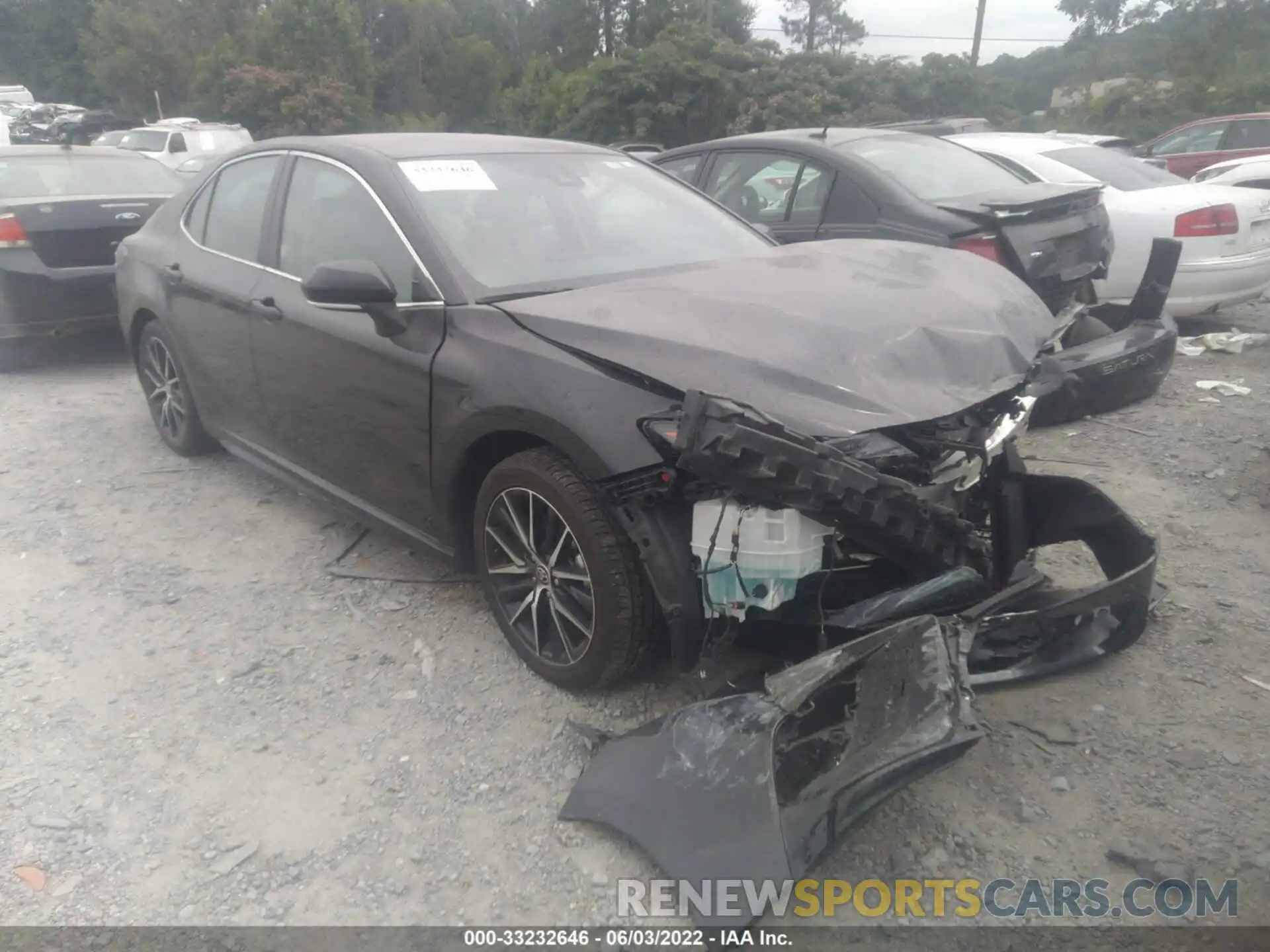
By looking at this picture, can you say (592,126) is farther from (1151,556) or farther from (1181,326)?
(1151,556)

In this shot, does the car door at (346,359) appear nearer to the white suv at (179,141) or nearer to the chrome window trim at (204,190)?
the chrome window trim at (204,190)

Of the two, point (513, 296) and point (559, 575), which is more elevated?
point (513, 296)

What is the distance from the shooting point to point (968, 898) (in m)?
2.41

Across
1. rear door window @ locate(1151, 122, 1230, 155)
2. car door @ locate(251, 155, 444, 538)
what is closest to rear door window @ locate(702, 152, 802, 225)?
car door @ locate(251, 155, 444, 538)

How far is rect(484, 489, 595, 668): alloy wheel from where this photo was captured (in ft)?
→ 10.0

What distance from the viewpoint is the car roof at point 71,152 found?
24.2 feet

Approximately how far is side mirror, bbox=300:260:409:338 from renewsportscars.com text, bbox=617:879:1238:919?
1935 mm

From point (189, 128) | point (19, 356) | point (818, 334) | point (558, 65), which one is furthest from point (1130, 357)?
point (558, 65)

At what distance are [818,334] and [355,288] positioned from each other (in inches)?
58.0

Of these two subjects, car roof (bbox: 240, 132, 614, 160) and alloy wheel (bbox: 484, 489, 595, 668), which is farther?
car roof (bbox: 240, 132, 614, 160)

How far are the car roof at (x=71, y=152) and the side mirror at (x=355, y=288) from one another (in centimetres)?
563

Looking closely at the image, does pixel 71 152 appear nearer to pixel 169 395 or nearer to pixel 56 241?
pixel 56 241

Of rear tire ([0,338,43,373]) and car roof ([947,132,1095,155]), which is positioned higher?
car roof ([947,132,1095,155])

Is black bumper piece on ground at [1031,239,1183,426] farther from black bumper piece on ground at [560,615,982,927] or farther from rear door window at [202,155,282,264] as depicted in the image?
rear door window at [202,155,282,264]
